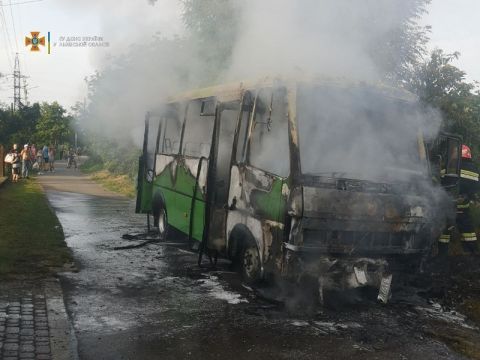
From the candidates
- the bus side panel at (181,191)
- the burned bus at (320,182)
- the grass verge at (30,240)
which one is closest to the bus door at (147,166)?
the bus side panel at (181,191)

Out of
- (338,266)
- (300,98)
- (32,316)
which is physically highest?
(300,98)

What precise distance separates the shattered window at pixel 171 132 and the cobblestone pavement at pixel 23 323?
3.47 metres

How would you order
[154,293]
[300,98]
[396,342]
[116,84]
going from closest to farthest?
[396,342]
[300,98]
[154,293]
[116,84]

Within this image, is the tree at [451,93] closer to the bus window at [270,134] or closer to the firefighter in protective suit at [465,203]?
the firefighter in protective suit at [465,203]

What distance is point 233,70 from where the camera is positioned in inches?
374

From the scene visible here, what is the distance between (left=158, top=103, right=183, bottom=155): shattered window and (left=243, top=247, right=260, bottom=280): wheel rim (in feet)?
9.37

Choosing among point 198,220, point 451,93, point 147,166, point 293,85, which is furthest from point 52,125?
point 293,85

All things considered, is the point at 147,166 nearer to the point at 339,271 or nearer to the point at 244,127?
the point at 244,127

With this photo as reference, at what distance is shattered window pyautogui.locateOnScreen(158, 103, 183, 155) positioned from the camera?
8.40m

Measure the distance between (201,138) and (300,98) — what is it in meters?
2.33

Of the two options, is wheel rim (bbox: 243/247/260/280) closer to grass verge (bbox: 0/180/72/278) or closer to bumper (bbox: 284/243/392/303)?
bumper (bbox: 284/243/392/303)

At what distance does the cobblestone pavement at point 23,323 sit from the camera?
13.2 feet

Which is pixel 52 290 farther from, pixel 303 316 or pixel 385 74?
pixel 385 74

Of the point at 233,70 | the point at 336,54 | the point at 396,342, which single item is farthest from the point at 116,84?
the point at 396,342
